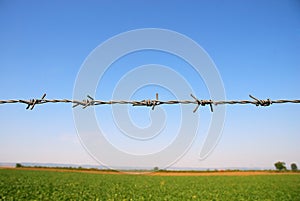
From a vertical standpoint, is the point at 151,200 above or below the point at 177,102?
below

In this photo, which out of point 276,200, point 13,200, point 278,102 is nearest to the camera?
point 278,102

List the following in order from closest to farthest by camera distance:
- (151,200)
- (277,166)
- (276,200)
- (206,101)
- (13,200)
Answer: (206,101)
(13,200)
(151,200)
(276,200)
(277,166)

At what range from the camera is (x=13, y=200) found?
13305 mm

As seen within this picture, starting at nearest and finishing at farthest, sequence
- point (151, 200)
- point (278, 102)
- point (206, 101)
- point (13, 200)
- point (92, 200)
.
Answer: point (278, 102), point (206, 101), point (13, 200), point (92, 200), point (151, 200)

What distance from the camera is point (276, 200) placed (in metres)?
17.7

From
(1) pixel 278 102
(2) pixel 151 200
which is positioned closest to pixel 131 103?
(1) pixel 278 102

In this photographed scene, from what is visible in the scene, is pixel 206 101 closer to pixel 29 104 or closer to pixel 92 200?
pixel 29 104

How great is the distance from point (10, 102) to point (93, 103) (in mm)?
794

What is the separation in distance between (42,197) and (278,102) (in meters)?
15.8

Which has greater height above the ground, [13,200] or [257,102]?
[257,102]

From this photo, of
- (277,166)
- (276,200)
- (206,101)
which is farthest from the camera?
(277,166)

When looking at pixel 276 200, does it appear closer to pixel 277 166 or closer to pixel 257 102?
pixel 257 102

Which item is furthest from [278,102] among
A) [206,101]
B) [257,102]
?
[206,101]

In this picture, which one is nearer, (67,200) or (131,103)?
(131,103)
